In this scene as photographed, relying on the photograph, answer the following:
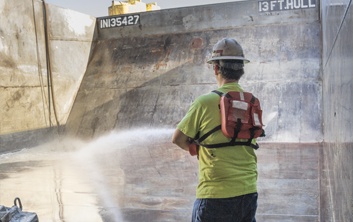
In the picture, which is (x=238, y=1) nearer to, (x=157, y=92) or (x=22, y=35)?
(x=157, y=92)

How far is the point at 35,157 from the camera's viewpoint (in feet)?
28.0

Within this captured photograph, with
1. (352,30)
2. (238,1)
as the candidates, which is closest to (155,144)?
(238,1)

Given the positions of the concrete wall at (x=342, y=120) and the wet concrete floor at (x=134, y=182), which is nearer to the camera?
the concrete wall at (x=342, y=120)

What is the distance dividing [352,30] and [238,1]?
32.2 ft

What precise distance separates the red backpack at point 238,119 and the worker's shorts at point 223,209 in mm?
281

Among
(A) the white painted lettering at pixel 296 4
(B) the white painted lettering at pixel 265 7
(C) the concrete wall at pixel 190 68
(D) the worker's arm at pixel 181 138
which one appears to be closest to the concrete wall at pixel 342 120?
(D) the worker's arm at pixel 181 138

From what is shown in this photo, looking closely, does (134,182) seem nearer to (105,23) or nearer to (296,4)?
(296,4)

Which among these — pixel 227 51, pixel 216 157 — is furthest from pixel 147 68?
pixel 216 157

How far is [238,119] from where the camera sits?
6.45 feet

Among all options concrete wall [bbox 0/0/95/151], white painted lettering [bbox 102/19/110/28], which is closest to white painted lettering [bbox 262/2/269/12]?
white painted lettering [bbox 102/19/110/28]

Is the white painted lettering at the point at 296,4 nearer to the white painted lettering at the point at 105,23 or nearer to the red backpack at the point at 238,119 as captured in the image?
the white painted lettering at the point at 105,23

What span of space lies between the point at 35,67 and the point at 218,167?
8778 millimetres

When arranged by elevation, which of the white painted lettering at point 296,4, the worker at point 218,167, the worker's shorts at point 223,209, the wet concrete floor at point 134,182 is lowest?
the wet concrete floor at point 134,182

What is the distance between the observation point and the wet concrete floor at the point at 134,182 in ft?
14.1
